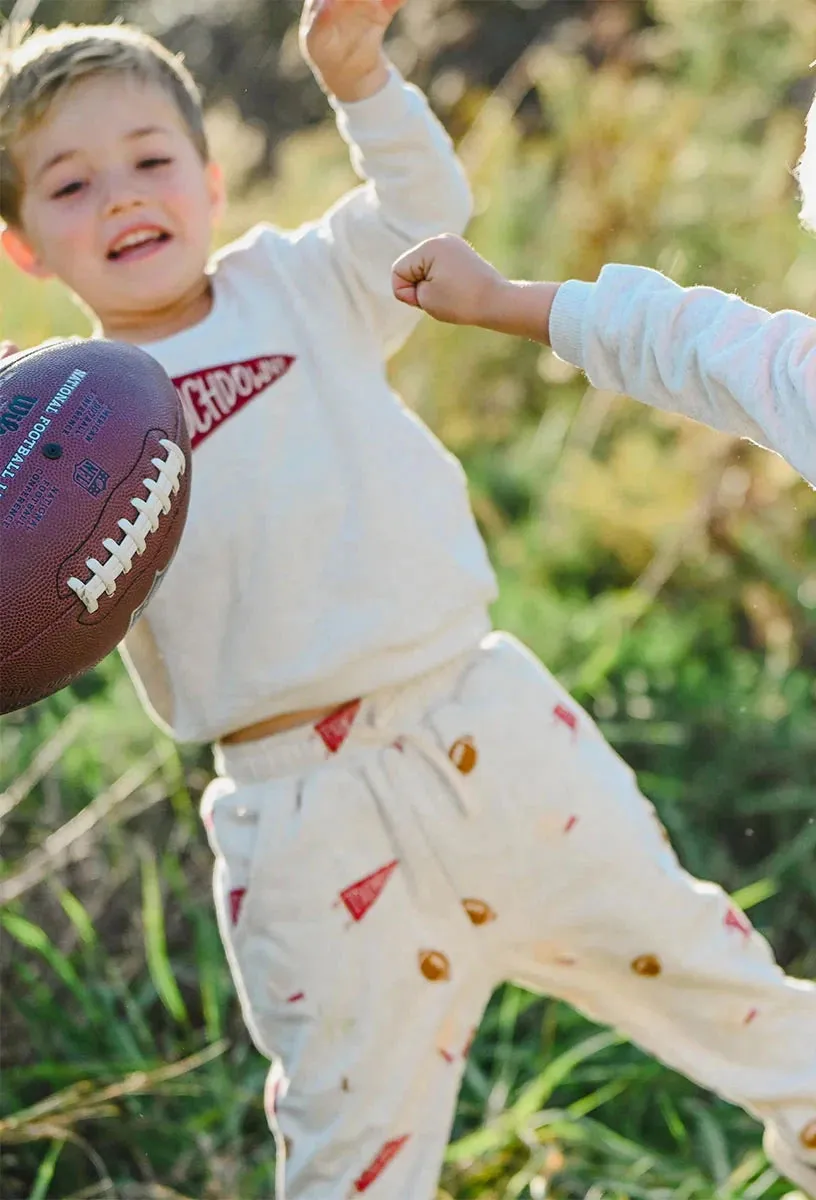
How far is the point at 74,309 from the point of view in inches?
178

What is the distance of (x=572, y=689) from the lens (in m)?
3.37

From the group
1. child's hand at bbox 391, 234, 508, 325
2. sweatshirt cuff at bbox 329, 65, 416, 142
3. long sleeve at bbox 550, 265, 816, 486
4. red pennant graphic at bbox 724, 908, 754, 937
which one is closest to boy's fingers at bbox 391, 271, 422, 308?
child's hand at bbox 391, 234, 508, 325

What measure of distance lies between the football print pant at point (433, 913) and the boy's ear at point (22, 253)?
0.69m

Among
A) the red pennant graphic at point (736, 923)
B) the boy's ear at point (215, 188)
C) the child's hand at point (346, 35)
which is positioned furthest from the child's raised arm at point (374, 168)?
the red pennant graphic at point (736, 923)

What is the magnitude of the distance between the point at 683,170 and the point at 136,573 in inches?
129

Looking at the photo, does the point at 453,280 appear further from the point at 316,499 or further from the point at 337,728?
the point at 337,728

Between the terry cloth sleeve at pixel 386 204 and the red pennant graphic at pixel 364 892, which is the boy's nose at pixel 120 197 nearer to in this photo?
the terry cloth sleeve at pixel 386 204

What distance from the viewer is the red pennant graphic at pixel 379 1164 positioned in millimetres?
2041

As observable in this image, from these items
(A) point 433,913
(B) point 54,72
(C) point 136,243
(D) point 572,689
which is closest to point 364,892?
(A) point 433,913

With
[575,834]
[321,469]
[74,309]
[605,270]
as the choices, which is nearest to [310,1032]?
[575,834]

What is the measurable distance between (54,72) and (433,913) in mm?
1175

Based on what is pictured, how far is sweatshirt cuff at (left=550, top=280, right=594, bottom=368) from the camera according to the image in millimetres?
1659

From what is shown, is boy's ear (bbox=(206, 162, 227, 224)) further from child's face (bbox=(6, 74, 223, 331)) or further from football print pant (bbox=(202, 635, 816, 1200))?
football print pant (bbox=(202, 635, 816, 1200))

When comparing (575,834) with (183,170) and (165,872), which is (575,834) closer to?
(183,170)
